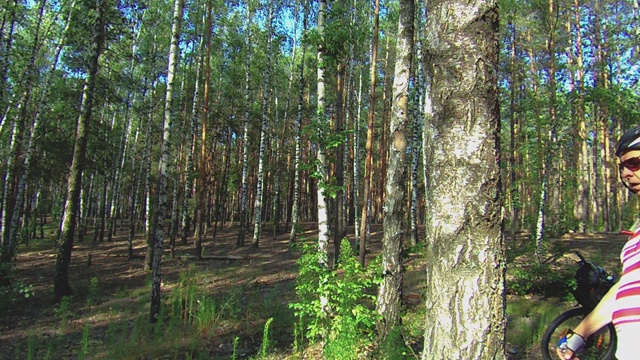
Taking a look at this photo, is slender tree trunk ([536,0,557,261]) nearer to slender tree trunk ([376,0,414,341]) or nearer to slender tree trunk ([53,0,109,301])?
slender tree trunk ([376,0,414,341])

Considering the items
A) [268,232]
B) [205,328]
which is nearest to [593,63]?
[268,232]

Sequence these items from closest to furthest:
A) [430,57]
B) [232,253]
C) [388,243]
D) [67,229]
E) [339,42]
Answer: [430,57], [388,243], [339,42], [67,229], [232,253]

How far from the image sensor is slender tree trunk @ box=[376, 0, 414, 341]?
16.6 ft

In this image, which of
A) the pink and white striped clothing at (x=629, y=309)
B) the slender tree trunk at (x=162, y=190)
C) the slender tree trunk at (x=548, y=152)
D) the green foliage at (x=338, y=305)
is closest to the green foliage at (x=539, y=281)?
the slender tree trunk at (x=548, y=152)

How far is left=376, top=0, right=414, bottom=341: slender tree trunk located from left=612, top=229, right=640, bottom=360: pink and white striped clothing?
3954 mm

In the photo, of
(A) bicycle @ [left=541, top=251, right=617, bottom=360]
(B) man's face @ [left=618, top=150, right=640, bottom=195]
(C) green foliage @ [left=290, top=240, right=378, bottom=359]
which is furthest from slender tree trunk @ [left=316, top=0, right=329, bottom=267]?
(B) man's face @ [left=618, top=150, right=640, bottom=195]

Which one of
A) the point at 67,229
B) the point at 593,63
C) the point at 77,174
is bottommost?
the point at 67,229

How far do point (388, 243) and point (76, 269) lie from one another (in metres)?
13.7

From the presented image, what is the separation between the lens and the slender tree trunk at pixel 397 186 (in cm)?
507

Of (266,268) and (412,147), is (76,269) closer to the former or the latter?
(266,268)

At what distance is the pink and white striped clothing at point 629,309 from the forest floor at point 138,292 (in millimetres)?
3759

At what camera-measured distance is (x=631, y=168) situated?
143 centimetres

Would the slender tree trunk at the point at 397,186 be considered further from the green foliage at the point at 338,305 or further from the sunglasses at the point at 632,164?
the sunglasses at the point at 632,164

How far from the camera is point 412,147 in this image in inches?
566
